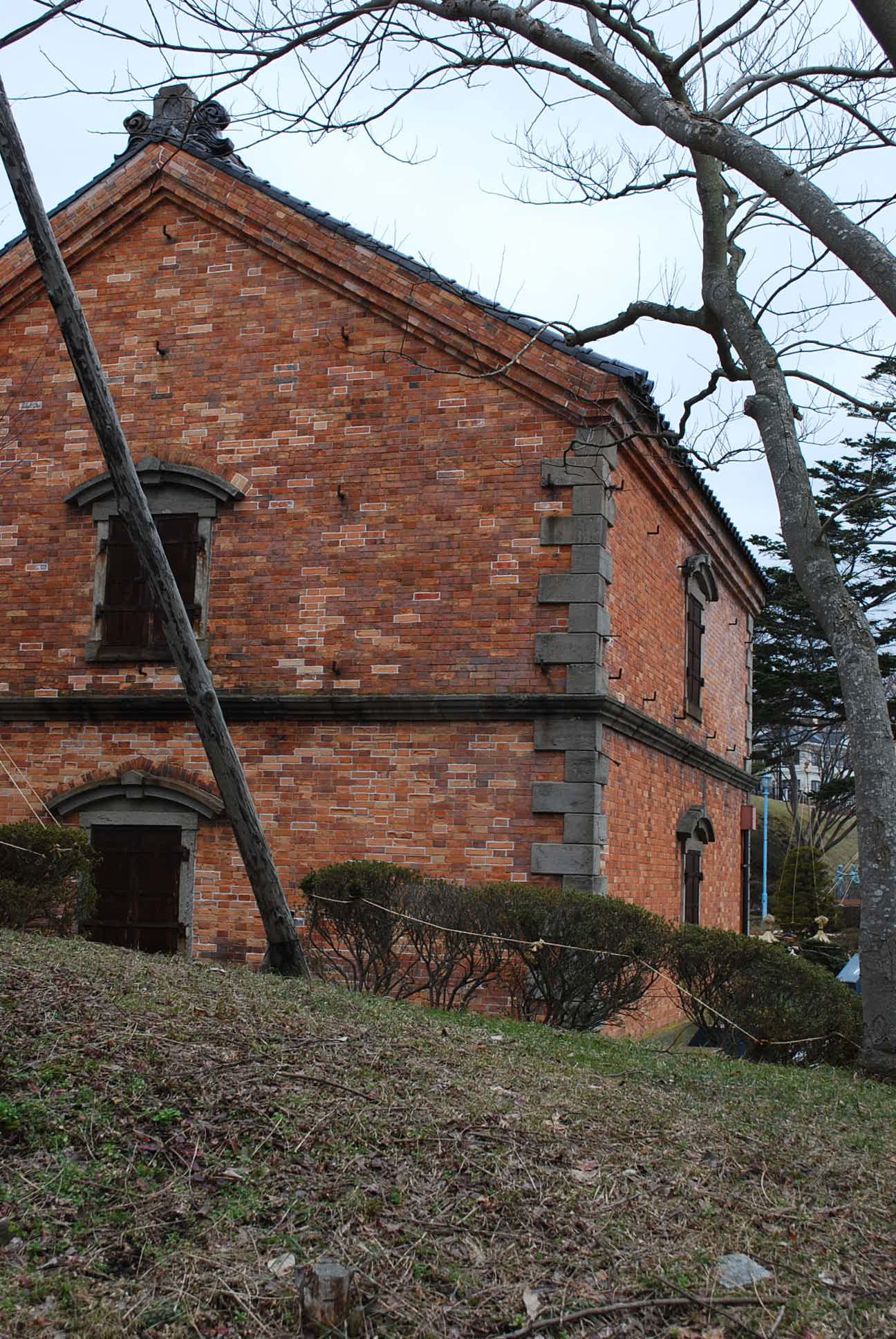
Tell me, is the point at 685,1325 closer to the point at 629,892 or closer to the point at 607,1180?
the point at 607,1180

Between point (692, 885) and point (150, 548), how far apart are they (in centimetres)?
963

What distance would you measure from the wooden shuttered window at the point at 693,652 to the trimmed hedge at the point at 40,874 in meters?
8.19

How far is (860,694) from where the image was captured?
845cm

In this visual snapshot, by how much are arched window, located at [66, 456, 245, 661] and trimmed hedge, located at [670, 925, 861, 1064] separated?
619cm

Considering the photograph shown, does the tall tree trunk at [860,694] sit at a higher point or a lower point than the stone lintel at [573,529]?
lower

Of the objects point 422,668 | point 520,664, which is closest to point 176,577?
point 422,668

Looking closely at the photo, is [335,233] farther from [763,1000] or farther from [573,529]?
[763,1000]

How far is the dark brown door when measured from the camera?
12.4 m

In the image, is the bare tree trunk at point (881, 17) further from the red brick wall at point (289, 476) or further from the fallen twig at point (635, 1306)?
the fallen twig at point (635, 1306)

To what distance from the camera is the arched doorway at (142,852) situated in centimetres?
1235

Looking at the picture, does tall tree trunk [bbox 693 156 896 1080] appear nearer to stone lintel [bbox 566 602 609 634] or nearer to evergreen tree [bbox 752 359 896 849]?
stone lintel [bbox 566 602 609 634]

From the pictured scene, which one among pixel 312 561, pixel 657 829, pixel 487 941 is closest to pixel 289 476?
pixel 312 561

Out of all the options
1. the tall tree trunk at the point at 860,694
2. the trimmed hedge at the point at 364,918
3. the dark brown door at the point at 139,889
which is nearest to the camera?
the tall tree trunk at the point at 860,694

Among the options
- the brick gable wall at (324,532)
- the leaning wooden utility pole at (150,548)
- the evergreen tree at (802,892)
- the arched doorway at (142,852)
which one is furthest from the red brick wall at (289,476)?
the evergreen tree at (802,892)
